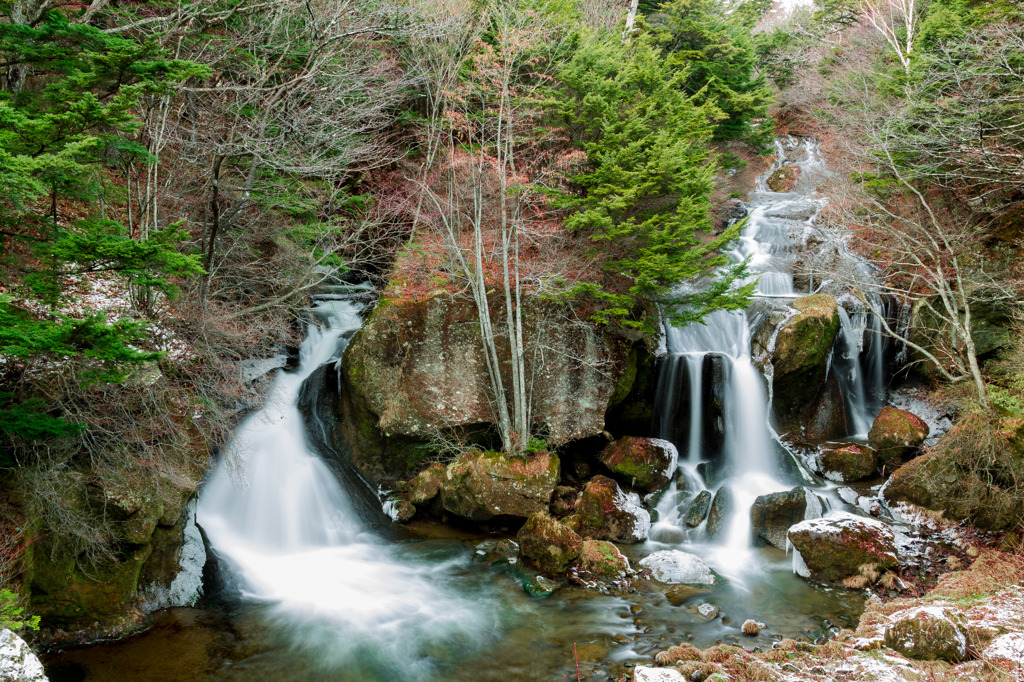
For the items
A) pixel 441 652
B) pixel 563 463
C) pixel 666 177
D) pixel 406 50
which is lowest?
pixel 441 652

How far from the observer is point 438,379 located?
36.0 ft

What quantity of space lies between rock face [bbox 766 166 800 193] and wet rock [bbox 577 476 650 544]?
17053 millimetres

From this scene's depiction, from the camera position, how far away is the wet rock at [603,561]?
26.8 ft

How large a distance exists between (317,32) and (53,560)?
31.8ft

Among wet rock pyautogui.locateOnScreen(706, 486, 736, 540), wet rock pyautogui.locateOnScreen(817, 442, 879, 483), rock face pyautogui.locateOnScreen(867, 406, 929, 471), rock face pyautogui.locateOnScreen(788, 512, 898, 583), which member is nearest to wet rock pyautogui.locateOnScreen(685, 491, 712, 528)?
wet rock pyautogui.locateOnScreen(706, 486, 736, 540)

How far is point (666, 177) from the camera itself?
11.1m

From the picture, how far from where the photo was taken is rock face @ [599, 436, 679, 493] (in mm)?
10836

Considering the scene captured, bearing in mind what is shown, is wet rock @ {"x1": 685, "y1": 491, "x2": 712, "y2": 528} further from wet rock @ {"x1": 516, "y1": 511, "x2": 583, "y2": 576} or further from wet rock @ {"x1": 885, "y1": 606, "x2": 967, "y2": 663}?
wet rock @ {"x1": 885, "y1": 606, "x2": 967, "y2": 663}

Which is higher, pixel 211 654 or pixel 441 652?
pixel 211 654

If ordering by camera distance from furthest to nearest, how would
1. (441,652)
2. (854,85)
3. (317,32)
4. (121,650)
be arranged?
(854,85) → (317,32) → (441,652) → (121,650)

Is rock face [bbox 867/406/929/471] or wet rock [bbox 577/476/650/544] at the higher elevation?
rock face [bbox 867/406/929/471]

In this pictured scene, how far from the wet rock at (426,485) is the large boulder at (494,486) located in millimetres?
137

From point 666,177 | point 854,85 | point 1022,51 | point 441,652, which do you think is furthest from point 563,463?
point 854,85

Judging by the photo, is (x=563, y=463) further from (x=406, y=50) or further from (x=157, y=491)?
(x=406, y=50)
